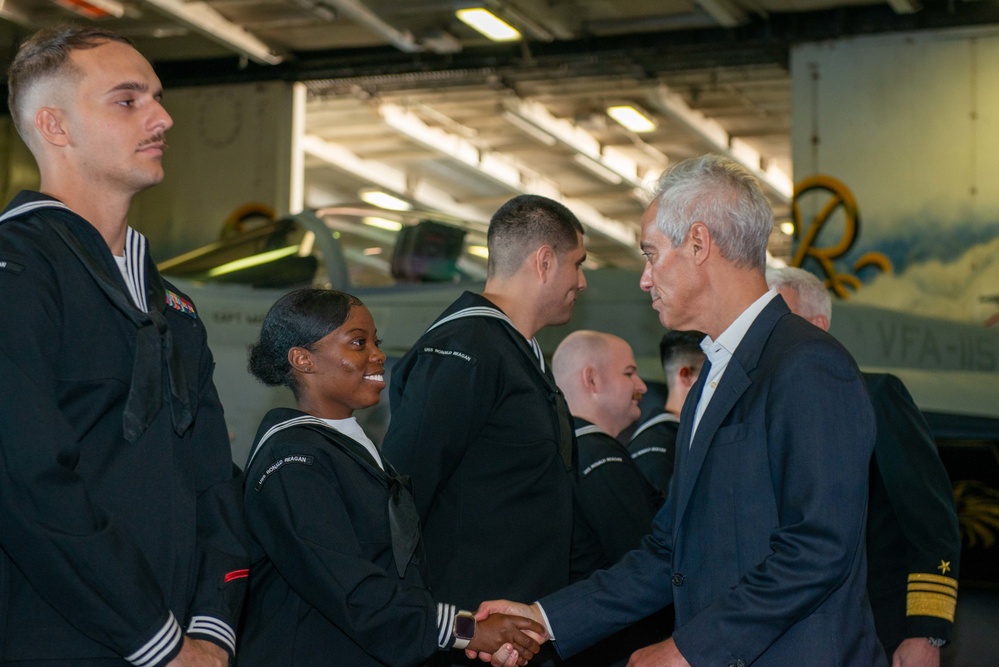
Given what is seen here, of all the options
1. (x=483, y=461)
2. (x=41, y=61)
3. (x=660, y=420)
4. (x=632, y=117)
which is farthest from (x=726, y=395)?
(x=632, y=117)

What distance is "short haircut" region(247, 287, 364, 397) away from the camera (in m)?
3.12

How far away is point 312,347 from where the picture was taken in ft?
10.2

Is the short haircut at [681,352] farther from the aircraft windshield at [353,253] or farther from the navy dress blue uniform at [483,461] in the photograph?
the aircraft windshield at [353,253]

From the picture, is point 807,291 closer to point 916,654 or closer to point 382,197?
point 916,654

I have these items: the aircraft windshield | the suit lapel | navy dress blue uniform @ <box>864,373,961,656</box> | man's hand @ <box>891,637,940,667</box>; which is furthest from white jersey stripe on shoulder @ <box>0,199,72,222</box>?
the aircraft windshield

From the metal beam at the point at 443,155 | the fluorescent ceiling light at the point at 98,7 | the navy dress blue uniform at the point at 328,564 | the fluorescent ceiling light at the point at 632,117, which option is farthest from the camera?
the metal beam at the point at 443,155

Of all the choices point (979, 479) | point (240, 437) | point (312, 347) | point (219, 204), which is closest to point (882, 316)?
point (979, 479)

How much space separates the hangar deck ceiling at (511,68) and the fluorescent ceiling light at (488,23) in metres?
0.19

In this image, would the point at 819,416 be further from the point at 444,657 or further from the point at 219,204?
the point at 219,204

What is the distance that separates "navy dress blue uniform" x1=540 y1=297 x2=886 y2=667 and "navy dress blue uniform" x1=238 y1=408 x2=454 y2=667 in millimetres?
663

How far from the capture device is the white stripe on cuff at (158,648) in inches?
76.5

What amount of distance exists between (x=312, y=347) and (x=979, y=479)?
428cm

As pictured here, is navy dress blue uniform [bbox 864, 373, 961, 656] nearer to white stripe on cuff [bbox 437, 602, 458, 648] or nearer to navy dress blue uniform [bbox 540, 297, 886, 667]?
navy dress blue uniform [bbox 540, 297, 886, 667]

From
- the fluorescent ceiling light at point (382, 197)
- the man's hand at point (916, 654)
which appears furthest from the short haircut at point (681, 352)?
the fluorescent ceiling light at point (382, 197)
